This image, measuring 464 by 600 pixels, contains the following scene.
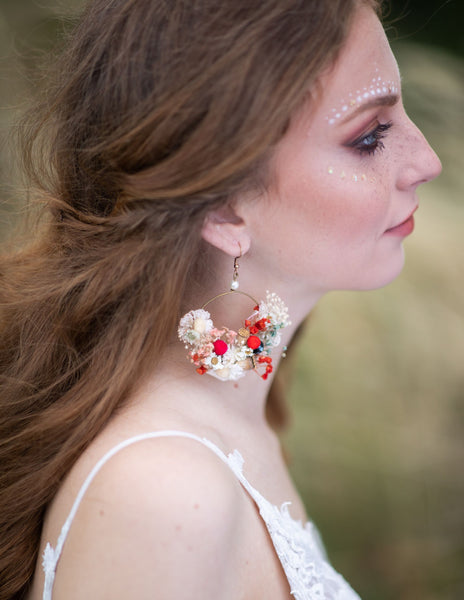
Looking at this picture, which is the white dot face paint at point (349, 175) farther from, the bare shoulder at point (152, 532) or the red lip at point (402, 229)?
the bare shoulder at point (152, 532)

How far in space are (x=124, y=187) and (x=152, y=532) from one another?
0.52 m

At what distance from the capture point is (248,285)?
112 cm

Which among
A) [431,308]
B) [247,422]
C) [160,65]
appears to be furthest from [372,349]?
[160,65]

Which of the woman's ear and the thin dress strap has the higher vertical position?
the woman's ear

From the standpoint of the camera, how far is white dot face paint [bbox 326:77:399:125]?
98cm

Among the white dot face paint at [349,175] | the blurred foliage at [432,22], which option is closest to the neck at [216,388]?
the white dot face paint at [349,175]

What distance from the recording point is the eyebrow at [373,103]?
0.99 meters

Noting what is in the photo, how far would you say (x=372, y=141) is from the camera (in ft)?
3.45

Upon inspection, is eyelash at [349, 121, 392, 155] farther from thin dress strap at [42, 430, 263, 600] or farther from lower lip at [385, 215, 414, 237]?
thin dress strap at [42, 430, 263, 600]

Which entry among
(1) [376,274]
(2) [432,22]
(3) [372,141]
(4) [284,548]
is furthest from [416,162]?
(2) [432,22]

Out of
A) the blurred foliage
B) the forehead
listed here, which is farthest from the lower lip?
the blurred foliage

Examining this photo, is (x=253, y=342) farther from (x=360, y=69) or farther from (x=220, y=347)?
(x=360, y=69)

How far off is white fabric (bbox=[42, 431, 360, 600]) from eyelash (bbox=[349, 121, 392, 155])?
0.55 m

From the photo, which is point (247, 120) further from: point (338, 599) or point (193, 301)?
point (338, 599)
